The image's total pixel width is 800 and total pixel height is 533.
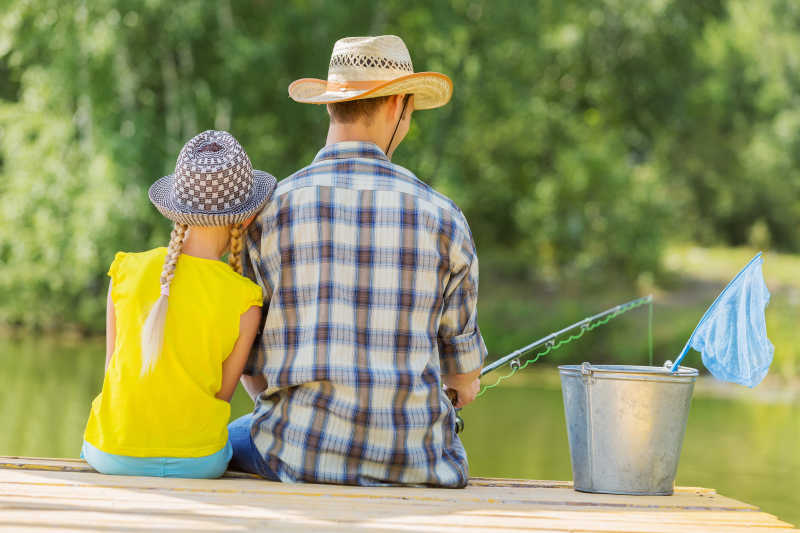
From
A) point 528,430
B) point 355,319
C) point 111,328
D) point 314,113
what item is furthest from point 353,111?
point 314,113

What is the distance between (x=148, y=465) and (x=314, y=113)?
10803 mm

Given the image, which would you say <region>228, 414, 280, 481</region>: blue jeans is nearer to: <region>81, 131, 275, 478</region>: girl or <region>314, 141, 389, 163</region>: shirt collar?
<region>81, 131, 275, 478</region>: girl

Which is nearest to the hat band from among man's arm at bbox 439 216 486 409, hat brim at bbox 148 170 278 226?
hat brim at bbox 148 170 278 226

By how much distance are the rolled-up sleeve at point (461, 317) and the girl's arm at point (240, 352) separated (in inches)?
15.2

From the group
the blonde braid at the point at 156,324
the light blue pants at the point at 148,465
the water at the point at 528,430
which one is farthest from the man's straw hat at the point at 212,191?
the water at the point at 528,430

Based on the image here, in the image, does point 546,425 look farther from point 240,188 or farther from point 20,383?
point 240,188

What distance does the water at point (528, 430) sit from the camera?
5898 mm

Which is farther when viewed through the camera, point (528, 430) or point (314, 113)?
point (314, 113)

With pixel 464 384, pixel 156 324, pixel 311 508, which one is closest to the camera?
pixel 311 508

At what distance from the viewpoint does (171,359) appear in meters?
2.07

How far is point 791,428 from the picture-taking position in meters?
8.25

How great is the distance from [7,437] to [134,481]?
4.66 metres

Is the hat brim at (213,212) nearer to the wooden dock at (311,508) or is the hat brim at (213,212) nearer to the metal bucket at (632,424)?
the wooden dock at (311,508)

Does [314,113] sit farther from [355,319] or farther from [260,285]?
[355,319]
